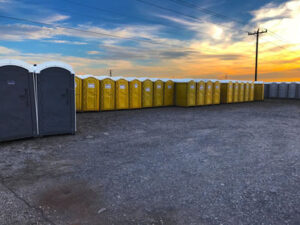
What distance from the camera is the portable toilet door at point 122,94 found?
1373 cm

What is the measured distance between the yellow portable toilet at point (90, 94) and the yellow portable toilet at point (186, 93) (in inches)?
234

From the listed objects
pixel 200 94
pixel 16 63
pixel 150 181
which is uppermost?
pixel 16 63

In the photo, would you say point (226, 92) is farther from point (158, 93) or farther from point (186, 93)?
point (158, 93)

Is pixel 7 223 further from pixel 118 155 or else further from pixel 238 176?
pixel 238 176

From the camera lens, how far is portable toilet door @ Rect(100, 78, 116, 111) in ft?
43.4

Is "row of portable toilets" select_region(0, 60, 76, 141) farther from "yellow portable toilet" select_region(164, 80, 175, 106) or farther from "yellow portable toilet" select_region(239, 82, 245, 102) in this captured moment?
"yellow portable toilet" select_region(239, 82, 245, 102)

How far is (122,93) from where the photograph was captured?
13.9 meters

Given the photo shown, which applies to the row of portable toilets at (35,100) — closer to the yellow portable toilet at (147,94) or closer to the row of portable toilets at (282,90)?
the yellow portable toilet at (147,94)

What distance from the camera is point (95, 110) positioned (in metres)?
13.1

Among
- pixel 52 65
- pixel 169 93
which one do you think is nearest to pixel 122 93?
pixel 169 93

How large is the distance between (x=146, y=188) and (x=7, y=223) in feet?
6.02

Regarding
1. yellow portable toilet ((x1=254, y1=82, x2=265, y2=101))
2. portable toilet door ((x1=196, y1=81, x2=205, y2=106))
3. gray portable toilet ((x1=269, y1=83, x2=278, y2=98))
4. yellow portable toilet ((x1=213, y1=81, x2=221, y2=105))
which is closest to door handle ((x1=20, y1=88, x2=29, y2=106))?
portable toilet door ((x1=196, y1=81, x2=205, y2=106))

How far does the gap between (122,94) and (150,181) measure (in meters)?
10.4

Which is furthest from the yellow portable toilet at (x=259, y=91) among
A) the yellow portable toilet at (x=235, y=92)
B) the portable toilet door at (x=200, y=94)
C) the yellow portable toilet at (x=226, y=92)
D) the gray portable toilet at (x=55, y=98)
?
the gray portable toilet at (x=55, y=98)
